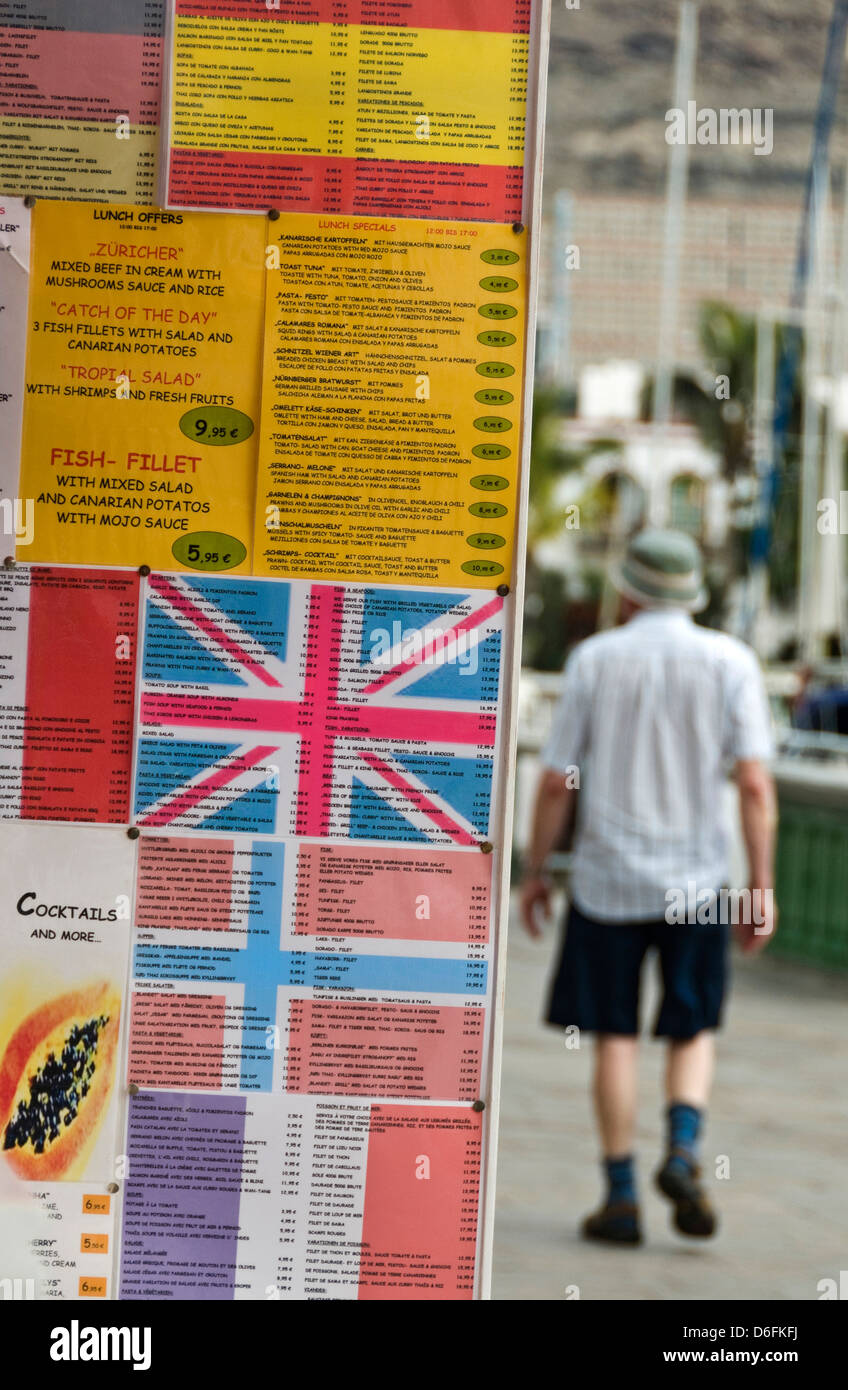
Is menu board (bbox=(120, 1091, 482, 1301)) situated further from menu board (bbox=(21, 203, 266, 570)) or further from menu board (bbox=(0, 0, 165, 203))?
menu board (bbox=(0, 0, 165, 203))

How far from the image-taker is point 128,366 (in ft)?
8.37

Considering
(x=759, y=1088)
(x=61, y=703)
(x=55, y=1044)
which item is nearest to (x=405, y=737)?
(x=61, y=703)

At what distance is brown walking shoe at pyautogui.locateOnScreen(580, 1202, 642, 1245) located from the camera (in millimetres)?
5344

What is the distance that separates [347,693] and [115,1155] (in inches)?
28.2

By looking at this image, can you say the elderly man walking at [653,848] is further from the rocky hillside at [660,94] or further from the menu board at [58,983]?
the rocky hillside at [660,94]

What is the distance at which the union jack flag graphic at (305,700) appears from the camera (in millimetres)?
2553

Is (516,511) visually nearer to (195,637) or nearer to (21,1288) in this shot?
(195,637)

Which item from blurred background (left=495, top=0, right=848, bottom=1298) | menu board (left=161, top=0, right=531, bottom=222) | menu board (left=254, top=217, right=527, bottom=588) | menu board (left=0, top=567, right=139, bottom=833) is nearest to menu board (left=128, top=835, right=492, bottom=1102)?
menu board (left=0, top=567, right=139, bottom=833)

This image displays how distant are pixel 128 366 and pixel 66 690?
Answer: 45cm

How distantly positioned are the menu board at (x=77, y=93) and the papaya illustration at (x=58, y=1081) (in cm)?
112

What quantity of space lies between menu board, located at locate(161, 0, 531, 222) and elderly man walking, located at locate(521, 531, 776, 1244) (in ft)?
9.85

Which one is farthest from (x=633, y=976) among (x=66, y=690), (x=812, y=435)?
(x=812, y=435)

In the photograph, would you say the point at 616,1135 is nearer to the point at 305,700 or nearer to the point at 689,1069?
the point at 689,1069

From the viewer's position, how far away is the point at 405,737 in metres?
2.56
